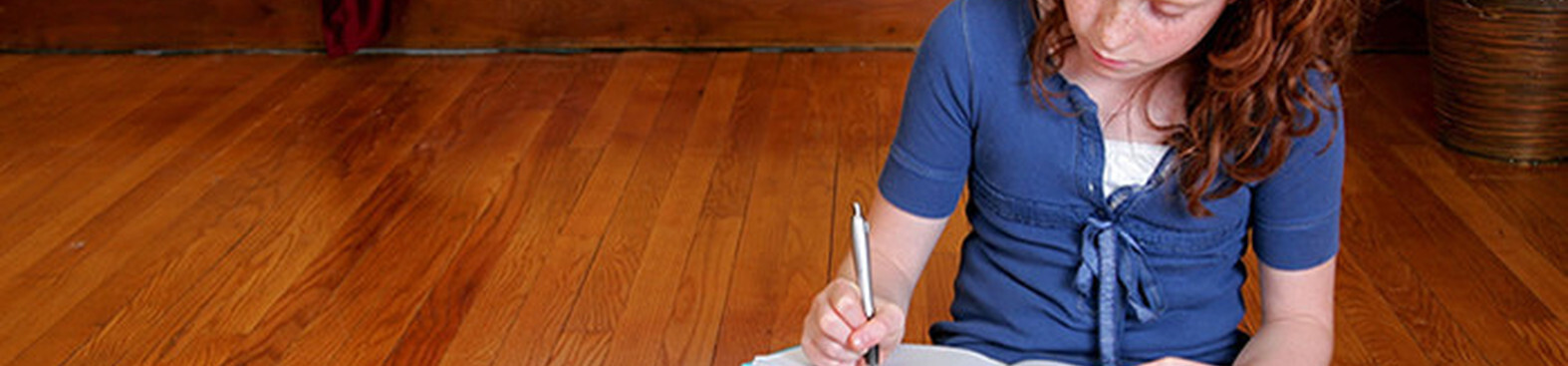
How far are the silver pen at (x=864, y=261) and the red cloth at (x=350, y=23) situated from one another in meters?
2.84

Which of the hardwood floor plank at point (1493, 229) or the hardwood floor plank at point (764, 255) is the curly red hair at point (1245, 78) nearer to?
the hardwood floor plank at point (764, 255)

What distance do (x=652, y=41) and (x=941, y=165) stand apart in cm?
268

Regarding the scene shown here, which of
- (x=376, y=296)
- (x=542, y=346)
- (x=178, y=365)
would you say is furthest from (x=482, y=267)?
(x=178, y=365)

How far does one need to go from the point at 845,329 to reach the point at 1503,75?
6.47ft

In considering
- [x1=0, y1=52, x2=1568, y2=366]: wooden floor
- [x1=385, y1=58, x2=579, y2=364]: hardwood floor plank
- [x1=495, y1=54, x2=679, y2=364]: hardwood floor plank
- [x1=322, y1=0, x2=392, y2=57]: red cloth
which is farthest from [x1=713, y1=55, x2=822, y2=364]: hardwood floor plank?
[x1=322, y1=0, x2=392, y2=57]: red cloth

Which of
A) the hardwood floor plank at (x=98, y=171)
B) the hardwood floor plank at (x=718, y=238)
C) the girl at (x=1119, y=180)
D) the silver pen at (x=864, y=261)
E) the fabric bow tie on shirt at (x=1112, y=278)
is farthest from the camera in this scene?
the hardwood floor plank at (x=98, y=171)

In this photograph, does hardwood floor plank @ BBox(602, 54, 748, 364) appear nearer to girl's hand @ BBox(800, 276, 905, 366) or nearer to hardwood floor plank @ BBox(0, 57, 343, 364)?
hardwood floor plank @ BBox(0, 57, 343, 364)

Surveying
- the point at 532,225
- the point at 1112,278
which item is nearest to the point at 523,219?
the point at 532,225

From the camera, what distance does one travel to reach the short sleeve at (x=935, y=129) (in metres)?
1.05

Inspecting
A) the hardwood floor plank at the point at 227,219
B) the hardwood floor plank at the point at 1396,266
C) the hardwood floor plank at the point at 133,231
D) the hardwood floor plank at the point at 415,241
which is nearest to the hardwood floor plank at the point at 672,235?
the hardwood floor plank at the point at 415,241

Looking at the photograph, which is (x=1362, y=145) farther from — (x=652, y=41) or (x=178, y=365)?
(x=178, y=365)

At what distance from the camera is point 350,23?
3.57 metres

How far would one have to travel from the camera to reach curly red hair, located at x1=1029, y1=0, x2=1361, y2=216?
935mm

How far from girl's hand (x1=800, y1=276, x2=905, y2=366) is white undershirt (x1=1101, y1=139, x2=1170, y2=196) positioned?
0.18m
